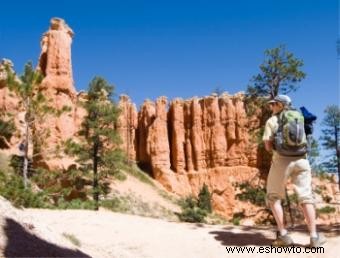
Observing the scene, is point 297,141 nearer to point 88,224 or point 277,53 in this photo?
point 88,224

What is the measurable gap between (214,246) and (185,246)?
0.52 meters

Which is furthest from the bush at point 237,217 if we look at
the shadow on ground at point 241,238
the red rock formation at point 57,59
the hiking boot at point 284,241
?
the red rock formation at point 57,59

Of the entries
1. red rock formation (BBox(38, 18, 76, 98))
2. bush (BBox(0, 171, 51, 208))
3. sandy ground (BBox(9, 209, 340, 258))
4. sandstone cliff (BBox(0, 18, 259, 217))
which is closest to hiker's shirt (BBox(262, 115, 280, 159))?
sandy ground (BBox(9, 209, 340, 258))

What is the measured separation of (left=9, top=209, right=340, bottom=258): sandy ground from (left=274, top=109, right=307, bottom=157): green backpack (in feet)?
5.55

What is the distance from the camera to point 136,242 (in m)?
8.23

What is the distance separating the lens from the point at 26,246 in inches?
250

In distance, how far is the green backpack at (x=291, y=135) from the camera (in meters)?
6.19

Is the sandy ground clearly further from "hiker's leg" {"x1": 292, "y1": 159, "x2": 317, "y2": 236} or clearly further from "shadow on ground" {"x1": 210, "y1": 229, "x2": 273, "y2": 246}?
"hiker's leg" {"x1": 292, "y1": 159, "x2": 317, "y2": 236}

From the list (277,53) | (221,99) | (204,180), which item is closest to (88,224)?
(277,53)

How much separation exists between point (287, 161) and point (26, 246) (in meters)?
3.92

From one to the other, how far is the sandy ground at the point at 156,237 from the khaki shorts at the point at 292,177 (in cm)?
106

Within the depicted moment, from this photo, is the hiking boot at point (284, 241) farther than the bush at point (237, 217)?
No

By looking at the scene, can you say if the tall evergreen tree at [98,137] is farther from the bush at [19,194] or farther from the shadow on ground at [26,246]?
the shadow on ground at [26,246]

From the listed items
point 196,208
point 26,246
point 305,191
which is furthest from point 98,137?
point 305,191
